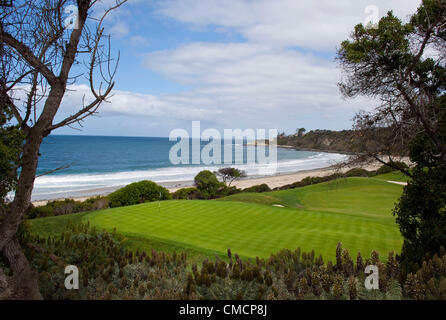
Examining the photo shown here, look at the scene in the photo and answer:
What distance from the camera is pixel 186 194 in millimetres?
28000

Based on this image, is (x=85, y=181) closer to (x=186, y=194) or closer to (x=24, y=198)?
(x=186, y=194)

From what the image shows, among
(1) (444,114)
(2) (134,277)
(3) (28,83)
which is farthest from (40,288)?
(1) (444,114)

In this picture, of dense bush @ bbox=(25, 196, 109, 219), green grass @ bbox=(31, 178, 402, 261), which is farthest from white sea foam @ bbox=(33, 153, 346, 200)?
Result: green grass @ bbox=(31, 178, 402, 261)

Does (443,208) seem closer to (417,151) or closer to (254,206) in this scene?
(417,151)

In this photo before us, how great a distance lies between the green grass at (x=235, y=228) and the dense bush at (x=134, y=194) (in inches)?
306

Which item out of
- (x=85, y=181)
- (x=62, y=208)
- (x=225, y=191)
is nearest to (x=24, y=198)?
(x=62, y=208)

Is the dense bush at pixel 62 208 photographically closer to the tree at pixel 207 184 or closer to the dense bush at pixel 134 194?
the dense bush at pixel 134 194

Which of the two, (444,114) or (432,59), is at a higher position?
(432,59)

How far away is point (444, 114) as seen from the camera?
19.6 ft

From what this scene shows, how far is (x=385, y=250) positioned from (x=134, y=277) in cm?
682

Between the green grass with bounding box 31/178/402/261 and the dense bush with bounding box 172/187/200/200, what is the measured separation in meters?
12.7

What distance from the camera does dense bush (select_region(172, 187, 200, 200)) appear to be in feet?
88.2

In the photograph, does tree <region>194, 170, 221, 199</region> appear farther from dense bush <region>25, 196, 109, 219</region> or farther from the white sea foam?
the white sea foam
